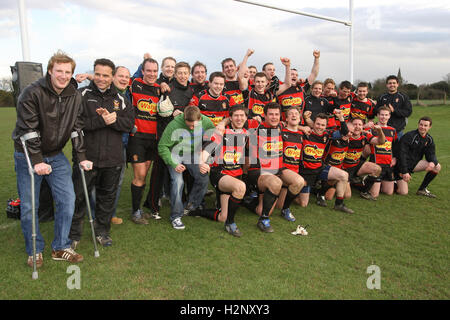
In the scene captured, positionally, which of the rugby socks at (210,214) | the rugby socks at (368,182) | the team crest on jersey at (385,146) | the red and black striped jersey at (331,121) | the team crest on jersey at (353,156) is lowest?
the rugby socks at (210,214)

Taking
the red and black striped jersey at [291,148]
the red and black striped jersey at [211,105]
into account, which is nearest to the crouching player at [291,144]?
the red and black striped jersey at [291,148]

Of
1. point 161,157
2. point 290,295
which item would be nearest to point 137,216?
point 161,157

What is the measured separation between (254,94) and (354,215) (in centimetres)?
252

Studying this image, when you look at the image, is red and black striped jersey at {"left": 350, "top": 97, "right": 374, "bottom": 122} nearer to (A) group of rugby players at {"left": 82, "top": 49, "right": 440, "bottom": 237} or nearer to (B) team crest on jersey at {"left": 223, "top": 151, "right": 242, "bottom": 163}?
(A) group of rugby players at {"left": 82, "top": 49, "right": 440, "bottom": 237}

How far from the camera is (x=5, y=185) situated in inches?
253

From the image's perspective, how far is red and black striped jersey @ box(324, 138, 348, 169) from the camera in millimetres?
5668

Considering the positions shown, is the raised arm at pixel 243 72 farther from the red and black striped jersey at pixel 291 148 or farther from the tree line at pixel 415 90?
the tree line at pixel 415 90

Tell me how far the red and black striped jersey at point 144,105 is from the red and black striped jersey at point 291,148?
6.46 ft

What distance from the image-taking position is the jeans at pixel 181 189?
4.45 meters

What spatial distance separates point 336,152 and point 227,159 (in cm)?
219

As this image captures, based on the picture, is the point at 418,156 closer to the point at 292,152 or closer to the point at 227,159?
the point at 292,152

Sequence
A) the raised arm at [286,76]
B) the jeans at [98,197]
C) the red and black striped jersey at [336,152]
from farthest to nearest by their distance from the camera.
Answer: the red and black striped jersey at [336,152]
the raised arm at [286,76]
the jeans at [98,197]

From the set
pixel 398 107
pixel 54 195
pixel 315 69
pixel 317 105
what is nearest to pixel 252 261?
pixel 54 195

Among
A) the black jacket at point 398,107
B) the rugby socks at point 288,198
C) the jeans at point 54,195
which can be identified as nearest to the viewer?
the jeans at point 54,195
